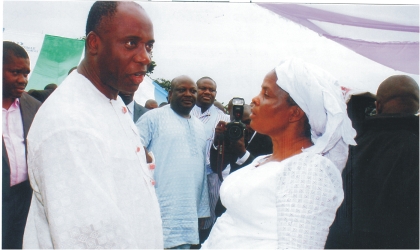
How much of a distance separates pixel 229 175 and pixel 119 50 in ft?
2.02

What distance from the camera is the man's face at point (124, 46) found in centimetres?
111

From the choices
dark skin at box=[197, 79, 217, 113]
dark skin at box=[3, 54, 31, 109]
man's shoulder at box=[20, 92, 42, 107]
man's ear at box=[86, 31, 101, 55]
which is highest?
man's ear at box=[86, 31, 101, 55]

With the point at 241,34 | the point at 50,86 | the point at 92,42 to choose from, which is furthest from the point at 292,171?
the point at 50,86

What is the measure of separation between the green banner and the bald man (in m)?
1.45

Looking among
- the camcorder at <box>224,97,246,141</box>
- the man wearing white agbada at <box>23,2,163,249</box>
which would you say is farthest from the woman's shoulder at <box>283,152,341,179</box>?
the camcorder at <box>224,97,246,141</box>

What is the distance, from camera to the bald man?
1.54 metres

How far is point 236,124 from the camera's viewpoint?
2.36 meters

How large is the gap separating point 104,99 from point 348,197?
108 cm

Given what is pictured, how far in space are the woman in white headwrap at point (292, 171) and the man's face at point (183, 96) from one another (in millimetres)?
1325

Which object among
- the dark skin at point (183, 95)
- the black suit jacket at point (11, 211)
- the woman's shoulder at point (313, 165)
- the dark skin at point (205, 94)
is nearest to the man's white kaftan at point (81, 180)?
the woman's shoulder at point (313, 165)

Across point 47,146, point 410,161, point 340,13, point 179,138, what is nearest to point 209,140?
point 179,138

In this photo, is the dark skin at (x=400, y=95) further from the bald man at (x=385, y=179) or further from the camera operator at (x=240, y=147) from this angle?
the camera operator at (x=240, y=147)

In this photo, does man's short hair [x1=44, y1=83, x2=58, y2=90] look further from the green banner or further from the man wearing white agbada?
the man wearing white agbada

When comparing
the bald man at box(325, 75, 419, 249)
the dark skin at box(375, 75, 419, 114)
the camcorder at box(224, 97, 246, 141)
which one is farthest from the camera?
the camcorder at box(224, 97, 246, 141)
